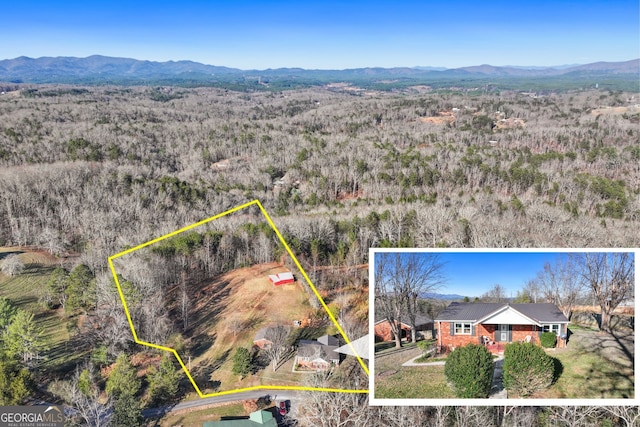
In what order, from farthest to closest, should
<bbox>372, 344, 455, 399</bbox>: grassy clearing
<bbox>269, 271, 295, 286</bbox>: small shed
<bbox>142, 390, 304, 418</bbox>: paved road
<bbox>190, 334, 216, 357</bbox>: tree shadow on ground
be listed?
<bbox>142, 390, 304, 418</bbox>: paved road < <bbox>269, 271, 295, 286</bbox>: small shed < <bbox>190, 334, 216, 357</bbox>: tree shadow on ground < <bbox>372, 344, 455, 399</bbox>: grassy clearing

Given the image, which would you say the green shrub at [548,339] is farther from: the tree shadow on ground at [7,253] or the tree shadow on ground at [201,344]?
the tree shadow on ground at [7,253]

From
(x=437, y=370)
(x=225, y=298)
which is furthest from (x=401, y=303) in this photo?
(x=225, y=298)

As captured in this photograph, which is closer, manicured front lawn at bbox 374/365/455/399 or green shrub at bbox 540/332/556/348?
green shrub at bbox 540/332/556/348

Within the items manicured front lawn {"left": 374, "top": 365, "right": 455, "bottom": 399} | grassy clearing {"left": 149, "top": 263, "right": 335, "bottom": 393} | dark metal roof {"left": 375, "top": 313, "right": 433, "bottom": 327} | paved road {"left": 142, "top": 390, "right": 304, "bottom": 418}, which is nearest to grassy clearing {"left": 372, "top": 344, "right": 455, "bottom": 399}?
manicured front lawn {"left": 374, "top": 365, "right": 455, "bottom": 399}

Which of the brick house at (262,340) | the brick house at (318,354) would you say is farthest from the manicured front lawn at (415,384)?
the brick house at (262,340)

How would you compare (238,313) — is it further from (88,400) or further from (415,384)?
(88,400)

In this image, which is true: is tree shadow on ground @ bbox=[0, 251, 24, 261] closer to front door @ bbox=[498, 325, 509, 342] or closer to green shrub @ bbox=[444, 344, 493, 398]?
green shrub @ bbox=[444, 344, 493, 398]

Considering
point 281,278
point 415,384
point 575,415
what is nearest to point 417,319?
point 415,384
